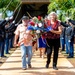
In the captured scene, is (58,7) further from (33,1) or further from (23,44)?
(33,1)

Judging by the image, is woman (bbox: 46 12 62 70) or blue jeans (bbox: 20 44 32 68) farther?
blue jeans (bbox: 20 44 32 68)

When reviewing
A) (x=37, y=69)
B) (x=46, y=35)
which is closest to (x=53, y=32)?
(x=46, y=35)

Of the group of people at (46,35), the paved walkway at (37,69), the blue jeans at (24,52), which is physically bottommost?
the paved walkway at (37,69)

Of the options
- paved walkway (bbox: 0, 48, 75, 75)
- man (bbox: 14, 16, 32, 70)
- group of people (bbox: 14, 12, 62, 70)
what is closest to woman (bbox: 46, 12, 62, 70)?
group of people (bbox: 14, 12, 62, 70)

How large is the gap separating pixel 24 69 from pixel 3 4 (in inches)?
724

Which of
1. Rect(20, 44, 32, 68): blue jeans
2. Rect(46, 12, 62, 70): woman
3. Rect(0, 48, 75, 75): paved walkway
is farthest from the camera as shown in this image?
Rect(20, 44, 32, 68): blue jeans

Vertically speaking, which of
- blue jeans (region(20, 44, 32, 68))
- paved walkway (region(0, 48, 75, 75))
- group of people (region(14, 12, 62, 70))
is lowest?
paved walkway (region(0, 48, 75, 75))

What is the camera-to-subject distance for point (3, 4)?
29.0 m

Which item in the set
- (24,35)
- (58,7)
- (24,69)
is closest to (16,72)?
(24,69)

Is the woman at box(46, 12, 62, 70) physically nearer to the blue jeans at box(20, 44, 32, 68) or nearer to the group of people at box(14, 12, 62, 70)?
the group of people at box(14, 12, 62, 70)

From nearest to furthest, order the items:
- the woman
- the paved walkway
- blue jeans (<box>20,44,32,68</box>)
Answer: the paved walkway → the woman → blue jeans (<box>20,44,32,68</box>)

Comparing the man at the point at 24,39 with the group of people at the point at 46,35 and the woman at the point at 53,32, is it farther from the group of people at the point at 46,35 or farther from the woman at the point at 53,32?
the woman at the point at 53,32

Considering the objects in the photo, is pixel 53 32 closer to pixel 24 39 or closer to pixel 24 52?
pixel 24 39

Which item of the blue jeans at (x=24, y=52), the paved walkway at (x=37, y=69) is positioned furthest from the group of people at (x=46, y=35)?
the paved walkway at (x=37, y=69)
